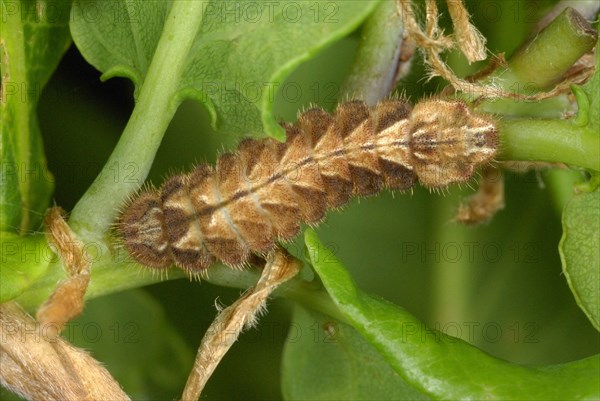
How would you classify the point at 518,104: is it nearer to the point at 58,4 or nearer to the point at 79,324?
the point at 58,4

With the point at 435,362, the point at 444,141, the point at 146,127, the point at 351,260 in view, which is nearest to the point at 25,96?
the point at 146,127

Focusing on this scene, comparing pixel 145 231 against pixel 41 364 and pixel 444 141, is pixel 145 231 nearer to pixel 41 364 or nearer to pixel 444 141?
pixel 41 364

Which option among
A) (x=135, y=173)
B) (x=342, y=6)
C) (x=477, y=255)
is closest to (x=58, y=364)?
(x=135, y=173)

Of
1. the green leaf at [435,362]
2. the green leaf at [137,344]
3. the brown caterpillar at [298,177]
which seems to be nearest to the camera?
the green leaf at [435,362]

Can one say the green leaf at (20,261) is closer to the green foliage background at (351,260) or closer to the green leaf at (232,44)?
the green leaf at (232,44)

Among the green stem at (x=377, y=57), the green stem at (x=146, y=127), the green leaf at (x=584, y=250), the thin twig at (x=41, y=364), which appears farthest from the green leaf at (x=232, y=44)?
the green leaf at (x=584, y=250)

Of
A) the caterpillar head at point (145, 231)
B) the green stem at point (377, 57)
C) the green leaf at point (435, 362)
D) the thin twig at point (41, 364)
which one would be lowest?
the thin twig at point (41, 364)

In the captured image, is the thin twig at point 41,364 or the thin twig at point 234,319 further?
the thin twig at point 234,319

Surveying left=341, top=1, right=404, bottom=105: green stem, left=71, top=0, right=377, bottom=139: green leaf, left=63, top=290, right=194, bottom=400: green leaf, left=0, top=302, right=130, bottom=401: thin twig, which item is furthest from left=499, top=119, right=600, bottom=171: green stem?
left=63, top=290, right=194, bottom=400: green leaf

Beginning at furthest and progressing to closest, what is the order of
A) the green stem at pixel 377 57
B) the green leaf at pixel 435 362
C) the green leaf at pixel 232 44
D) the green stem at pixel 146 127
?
the green stem at pixel 377 57
the green stem at pixel 146 127
the green leaf at pixel 435 362
the green leaf at pixel 232 44

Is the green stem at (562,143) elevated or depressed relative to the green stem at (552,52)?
depressed
